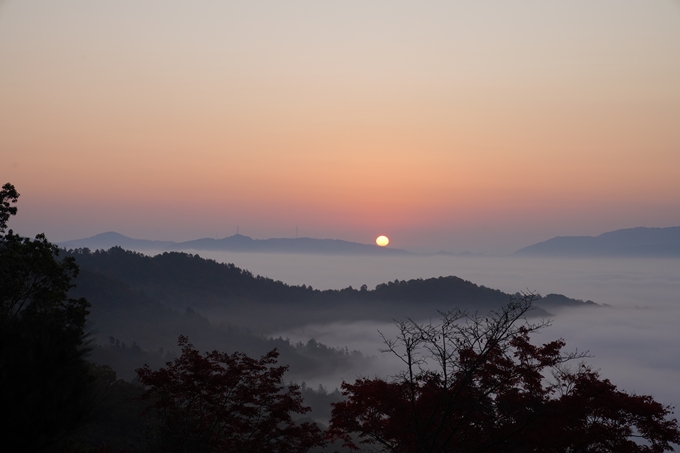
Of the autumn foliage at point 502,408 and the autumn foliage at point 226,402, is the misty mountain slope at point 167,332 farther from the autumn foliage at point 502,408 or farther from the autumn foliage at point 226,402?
the autumn foliage at point 502,408

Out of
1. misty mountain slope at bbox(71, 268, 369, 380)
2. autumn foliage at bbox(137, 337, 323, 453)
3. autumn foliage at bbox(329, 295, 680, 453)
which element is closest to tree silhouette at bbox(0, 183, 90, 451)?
autumn foliage at bbox(137, 337, 323, 453)

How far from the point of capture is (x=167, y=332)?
5940 inches

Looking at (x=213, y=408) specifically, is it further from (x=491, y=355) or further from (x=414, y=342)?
(x=491, y=355)

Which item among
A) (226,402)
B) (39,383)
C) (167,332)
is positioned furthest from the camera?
(167,332)

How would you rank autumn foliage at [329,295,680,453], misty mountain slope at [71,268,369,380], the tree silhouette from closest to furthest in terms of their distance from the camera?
the tree silhouette
autumn foliage at [329,295,680,453]
misty mountain slope at [71,268,369,380]

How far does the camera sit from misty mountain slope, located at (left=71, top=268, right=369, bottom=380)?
133875mm

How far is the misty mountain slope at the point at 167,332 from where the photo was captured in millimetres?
133875

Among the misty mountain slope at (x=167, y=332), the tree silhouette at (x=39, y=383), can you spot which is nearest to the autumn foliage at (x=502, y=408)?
the tree silhouette at (x=39, y=383)

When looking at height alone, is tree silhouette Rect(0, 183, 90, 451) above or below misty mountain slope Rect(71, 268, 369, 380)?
above

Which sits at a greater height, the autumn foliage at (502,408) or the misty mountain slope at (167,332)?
the autumn foliage at (502,408)

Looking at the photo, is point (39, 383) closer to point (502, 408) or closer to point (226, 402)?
point (226, 402)

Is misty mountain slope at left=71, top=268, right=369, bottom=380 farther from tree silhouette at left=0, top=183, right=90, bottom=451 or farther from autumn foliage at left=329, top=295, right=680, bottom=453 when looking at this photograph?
tree silhouette at left=0, top=183, right=90, bottom=451

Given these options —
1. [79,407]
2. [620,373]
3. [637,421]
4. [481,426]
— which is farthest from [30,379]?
[620,373]

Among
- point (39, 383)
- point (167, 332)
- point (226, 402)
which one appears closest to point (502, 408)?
point (226, 402)
